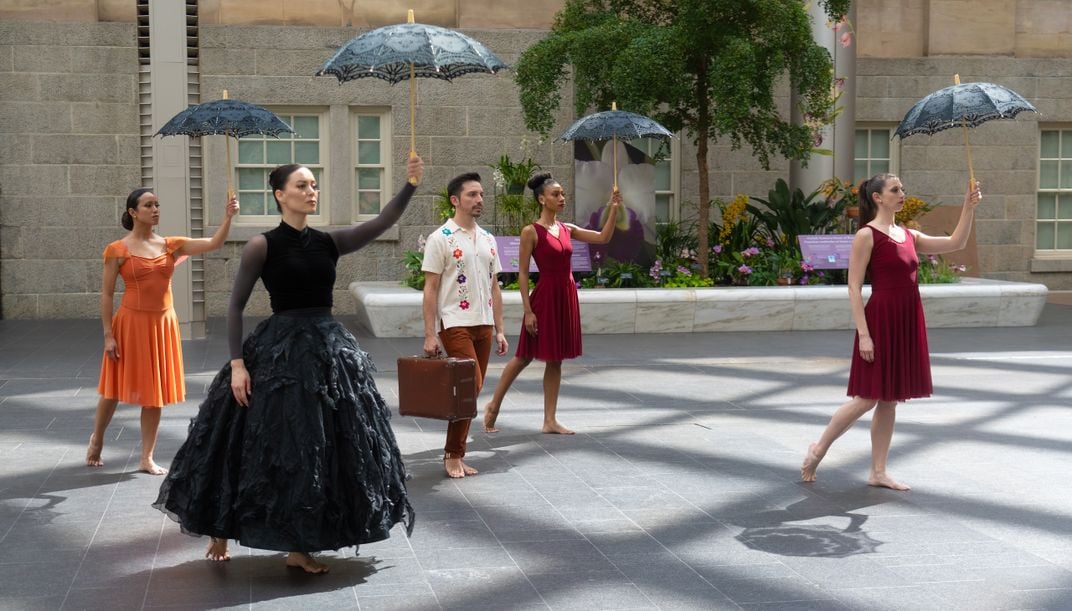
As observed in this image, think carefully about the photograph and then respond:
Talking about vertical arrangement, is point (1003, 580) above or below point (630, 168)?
below

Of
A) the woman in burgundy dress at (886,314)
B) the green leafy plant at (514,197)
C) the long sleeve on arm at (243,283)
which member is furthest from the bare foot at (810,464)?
the green leafy plant at (514,197)

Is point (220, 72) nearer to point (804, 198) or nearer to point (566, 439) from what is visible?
point (804, 198)

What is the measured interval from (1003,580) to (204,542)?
3586 millimetres

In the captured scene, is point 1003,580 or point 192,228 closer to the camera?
→ point 1003,580

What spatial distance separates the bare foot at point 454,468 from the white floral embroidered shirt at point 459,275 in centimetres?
80

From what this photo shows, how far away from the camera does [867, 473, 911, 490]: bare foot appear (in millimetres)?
7398

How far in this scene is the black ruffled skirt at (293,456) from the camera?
17.8ft

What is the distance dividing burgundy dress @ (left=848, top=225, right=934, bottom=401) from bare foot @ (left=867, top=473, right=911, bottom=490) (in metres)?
0.51

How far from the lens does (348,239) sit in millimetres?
5824

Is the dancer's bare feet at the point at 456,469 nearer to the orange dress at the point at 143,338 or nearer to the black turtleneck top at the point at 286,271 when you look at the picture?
the orange dress at the point at 143,338

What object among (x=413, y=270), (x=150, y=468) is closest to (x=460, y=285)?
(x=150, y=468)

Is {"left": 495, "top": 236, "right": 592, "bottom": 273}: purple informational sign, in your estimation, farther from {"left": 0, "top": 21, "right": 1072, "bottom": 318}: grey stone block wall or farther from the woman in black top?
the woman in black top

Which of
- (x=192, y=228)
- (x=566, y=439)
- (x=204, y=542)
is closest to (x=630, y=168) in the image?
(x=192, y=228)

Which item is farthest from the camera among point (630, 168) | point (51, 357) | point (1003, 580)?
point (630, 168)
